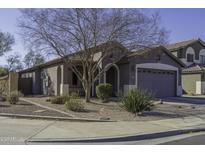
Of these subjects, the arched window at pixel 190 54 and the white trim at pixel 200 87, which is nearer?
the white trim at pixel 200 87

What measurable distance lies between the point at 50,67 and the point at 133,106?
1637 cm

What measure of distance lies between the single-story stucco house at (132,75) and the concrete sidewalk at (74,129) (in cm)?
1300

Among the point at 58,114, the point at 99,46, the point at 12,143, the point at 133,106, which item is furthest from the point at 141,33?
the point at 12,143

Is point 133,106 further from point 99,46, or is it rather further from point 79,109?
point 99,46

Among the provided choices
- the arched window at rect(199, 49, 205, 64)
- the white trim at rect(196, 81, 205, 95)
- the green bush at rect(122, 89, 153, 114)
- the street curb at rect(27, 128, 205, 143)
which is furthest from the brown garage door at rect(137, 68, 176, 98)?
the street curb at rect(27, 128, 205, 143)

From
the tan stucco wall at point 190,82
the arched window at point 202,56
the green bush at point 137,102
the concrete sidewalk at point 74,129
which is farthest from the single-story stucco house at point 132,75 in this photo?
the arched window at point 202,56

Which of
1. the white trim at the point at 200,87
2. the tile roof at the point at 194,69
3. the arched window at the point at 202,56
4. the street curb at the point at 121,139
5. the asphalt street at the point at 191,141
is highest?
the arched window at the point at 202,56

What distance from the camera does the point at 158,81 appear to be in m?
28.5

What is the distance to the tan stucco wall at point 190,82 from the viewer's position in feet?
120

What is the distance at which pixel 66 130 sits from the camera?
10.5m

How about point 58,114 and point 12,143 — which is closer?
point 12,143

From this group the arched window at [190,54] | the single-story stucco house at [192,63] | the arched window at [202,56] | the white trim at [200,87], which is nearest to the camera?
the white trim at [200,87]

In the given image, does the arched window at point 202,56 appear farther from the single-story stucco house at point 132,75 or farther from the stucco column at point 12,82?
the stucco column at point 12,82

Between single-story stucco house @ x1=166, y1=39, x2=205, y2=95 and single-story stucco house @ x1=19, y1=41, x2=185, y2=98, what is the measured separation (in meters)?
7.53
